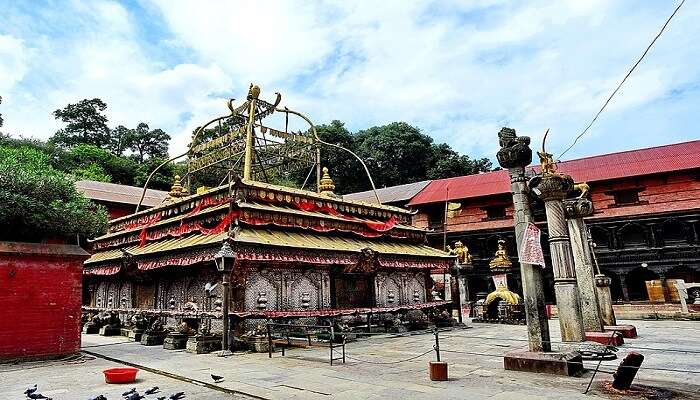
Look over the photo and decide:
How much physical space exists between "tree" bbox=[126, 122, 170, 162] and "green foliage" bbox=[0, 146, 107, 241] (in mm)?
63519

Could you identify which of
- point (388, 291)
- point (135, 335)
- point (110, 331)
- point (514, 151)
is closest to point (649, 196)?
point (388, 291)

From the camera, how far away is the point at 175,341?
12930mm

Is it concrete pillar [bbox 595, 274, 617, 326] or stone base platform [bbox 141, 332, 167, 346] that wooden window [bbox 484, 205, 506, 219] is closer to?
concrete pillar [bbox 595, 274, 617, 326]

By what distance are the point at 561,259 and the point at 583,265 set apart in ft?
12.0

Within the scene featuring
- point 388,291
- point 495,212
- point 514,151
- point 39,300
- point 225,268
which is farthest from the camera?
point 495,212

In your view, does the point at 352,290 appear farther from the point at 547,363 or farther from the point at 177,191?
the point at 177,191

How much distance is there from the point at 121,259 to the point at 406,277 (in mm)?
11321

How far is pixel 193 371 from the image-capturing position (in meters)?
9.12

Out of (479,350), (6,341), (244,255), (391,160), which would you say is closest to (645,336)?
(479,350)

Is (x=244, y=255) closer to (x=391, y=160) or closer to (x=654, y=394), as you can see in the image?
(x=654, y=394)

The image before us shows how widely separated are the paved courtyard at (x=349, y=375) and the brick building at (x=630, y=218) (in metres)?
18.9

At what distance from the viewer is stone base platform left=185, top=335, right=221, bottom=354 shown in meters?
11.9

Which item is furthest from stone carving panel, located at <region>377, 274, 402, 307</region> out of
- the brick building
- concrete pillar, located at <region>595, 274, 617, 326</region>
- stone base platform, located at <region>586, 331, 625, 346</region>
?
the brick building

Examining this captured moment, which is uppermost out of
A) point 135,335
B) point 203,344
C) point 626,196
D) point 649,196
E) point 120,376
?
point 626,196
